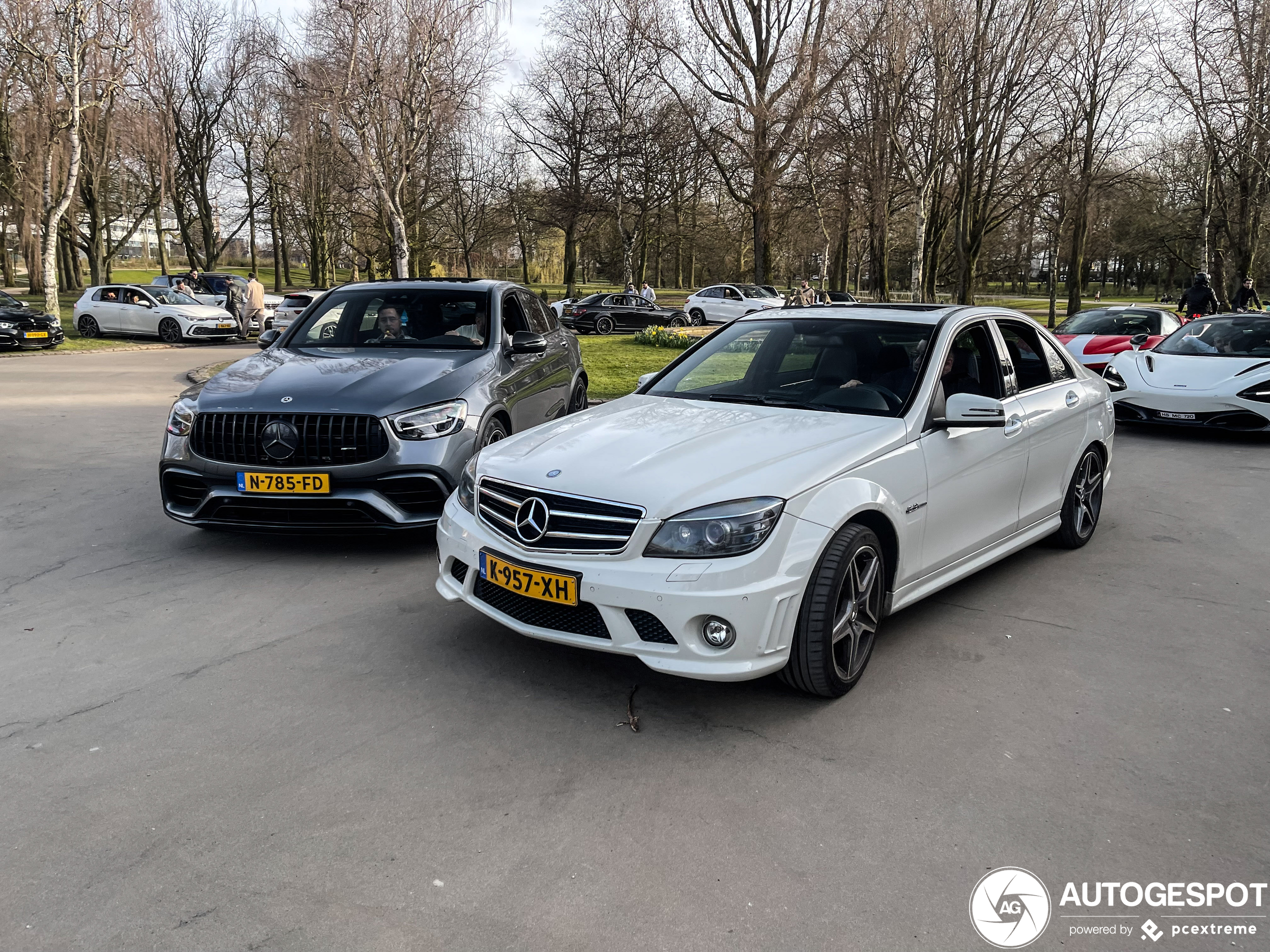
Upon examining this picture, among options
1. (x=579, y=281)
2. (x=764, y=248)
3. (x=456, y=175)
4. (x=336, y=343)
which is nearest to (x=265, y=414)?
(x=336, y=343)

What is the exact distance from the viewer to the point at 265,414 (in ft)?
18.9

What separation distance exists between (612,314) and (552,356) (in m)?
25.1

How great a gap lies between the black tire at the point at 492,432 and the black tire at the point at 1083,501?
3.57m

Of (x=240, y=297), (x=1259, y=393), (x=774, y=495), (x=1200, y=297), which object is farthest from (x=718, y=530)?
(x=240, y=297)

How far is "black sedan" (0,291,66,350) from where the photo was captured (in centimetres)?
2205

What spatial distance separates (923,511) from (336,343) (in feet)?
15.3

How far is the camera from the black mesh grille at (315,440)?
571 cm

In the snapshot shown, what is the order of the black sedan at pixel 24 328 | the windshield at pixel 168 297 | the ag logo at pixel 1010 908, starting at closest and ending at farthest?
the ag logo at pixel 1010 908 < the black sedan at pixel 24 328 < the windshield at pixel 168 297

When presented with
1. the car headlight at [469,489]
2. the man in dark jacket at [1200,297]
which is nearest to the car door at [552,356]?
the car headlight at [469,489]

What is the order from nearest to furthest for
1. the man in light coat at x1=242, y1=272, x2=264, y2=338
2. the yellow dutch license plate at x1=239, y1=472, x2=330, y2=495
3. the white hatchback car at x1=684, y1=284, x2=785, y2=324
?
the yellow dutch license plate at x1=239, y1=472, x2=330, y2=495, the man in light coat at x1=242, y1=272, x2=264, y2=338, the white hatchback car at x1=684, y1=284, x2=785, y2=324

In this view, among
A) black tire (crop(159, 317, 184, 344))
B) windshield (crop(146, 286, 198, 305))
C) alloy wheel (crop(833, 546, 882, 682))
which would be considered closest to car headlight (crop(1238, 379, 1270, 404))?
alloy wheel (crop(833, 546, 882, 682))

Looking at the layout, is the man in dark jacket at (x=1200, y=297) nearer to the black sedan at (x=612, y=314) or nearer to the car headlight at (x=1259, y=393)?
the car headlight at (x=1259, y=393)

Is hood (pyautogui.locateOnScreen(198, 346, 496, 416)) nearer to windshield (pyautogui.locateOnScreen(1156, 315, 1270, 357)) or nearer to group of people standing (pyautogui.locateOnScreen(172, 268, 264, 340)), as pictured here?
windshield (pyautogui.locateOnScreen(1156, 315, 1270, 357))

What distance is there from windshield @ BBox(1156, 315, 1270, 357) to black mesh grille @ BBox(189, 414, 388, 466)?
10.1m
